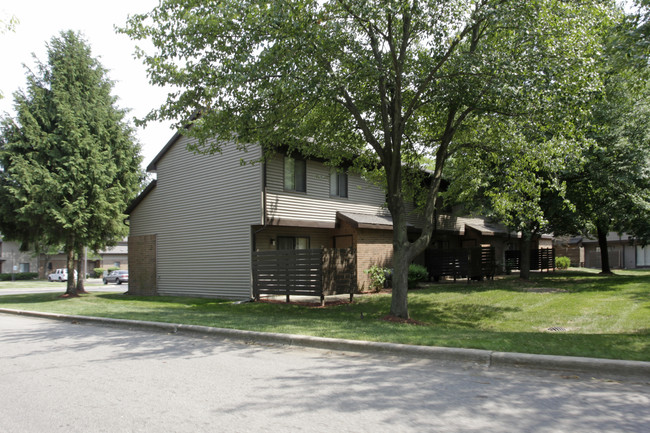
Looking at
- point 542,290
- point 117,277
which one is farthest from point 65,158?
point 117,277

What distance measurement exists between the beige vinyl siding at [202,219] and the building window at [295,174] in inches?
57.6

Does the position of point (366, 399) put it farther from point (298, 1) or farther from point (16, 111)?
point (16, 111)

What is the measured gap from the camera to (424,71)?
40.3ft

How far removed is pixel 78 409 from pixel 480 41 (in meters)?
12.6

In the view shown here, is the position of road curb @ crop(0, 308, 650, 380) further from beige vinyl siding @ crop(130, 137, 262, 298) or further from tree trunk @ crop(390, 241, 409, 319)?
beige vinyl siding @ crop(130, 137, 262, 298)

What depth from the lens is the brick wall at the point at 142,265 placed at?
2275cm

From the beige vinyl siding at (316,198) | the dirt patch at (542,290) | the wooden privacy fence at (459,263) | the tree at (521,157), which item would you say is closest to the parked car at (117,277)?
the beige vinyl siding at (316,198)

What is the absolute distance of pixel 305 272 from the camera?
16.1 meters

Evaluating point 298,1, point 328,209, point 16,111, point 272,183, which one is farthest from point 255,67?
point 16,111

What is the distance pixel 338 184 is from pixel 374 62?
10.4 metres

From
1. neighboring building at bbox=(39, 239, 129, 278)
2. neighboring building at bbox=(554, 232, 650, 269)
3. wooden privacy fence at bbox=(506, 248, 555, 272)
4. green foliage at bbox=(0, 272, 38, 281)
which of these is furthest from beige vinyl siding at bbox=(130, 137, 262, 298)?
neighboring building at bbox=(39, 239, 129, 278)

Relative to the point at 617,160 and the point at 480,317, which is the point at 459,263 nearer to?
the point at 617,160

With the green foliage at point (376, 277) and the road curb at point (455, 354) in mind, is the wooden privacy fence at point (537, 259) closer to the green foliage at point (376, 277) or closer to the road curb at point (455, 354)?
the green foliage at point (376, 277)

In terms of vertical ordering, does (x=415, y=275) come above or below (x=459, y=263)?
below
